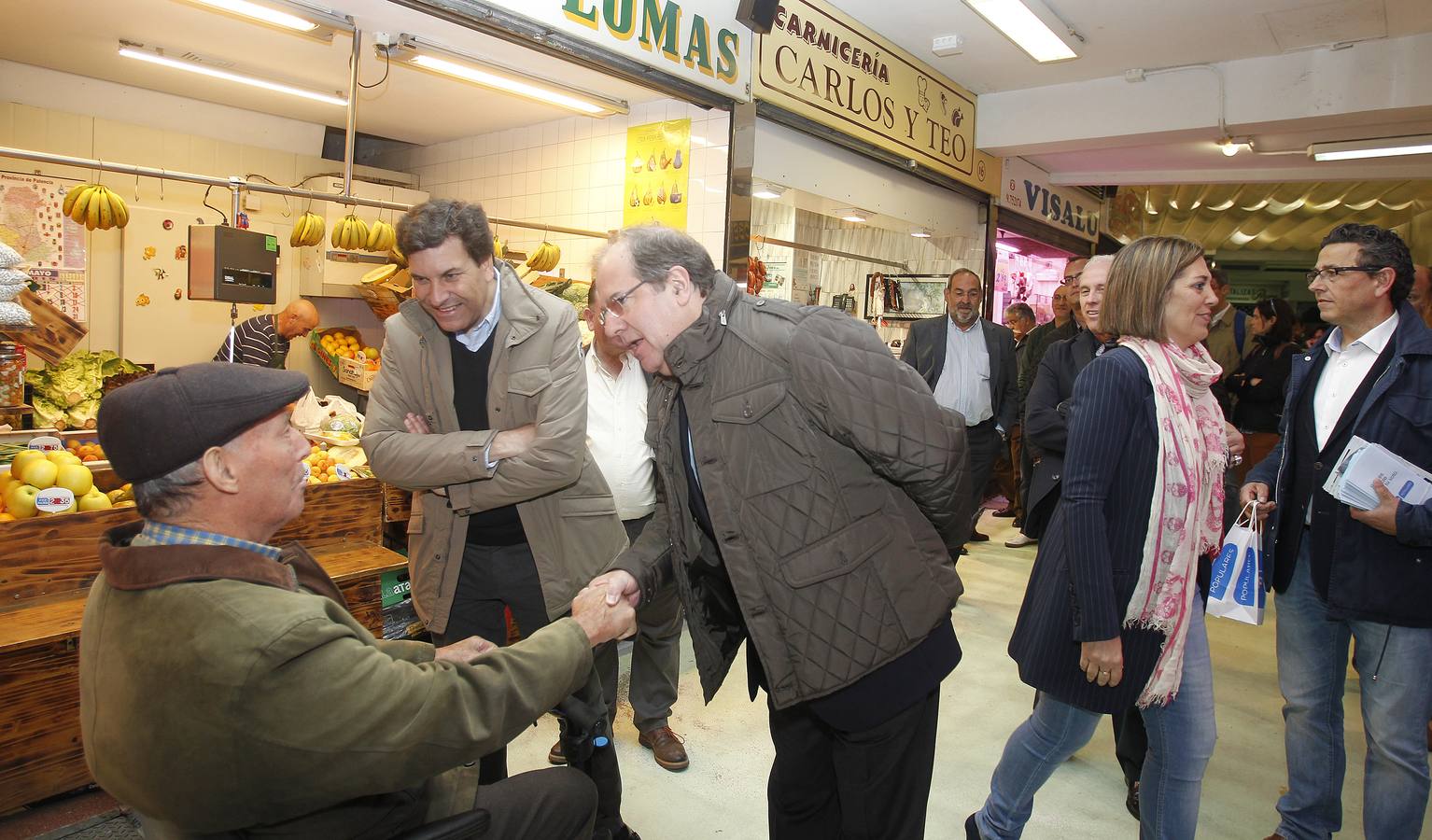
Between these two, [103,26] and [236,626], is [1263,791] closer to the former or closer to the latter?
[236,626]

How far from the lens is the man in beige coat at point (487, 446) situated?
2.30 meters

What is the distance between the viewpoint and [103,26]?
5.01 meters

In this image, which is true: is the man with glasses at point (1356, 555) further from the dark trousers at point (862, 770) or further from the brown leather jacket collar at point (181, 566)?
the brown leather jacket collar at point (181, 566)

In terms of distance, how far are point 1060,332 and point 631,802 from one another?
427 cm

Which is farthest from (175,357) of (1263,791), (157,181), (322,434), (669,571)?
(1263,791)

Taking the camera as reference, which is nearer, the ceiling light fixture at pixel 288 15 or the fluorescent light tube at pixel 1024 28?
the ceiling light fixture at pixel 288 15

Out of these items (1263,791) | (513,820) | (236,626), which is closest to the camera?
(236,626)

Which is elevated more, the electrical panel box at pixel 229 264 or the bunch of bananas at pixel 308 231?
the bunch of bananas at pixel 308 231

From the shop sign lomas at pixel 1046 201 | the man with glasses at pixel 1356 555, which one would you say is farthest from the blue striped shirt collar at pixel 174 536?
the shop sign lomas at pixel 1046 201

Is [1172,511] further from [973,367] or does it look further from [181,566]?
[973,367]

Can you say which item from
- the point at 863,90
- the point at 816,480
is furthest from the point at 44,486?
the point at 863,90

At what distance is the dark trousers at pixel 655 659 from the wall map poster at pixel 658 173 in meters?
2.65

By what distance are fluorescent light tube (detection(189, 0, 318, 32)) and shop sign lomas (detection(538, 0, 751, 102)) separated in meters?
1.19

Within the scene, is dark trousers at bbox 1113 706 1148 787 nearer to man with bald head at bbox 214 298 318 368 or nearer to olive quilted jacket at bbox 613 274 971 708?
olive quilted jacket at bbox 613 274 971 708
